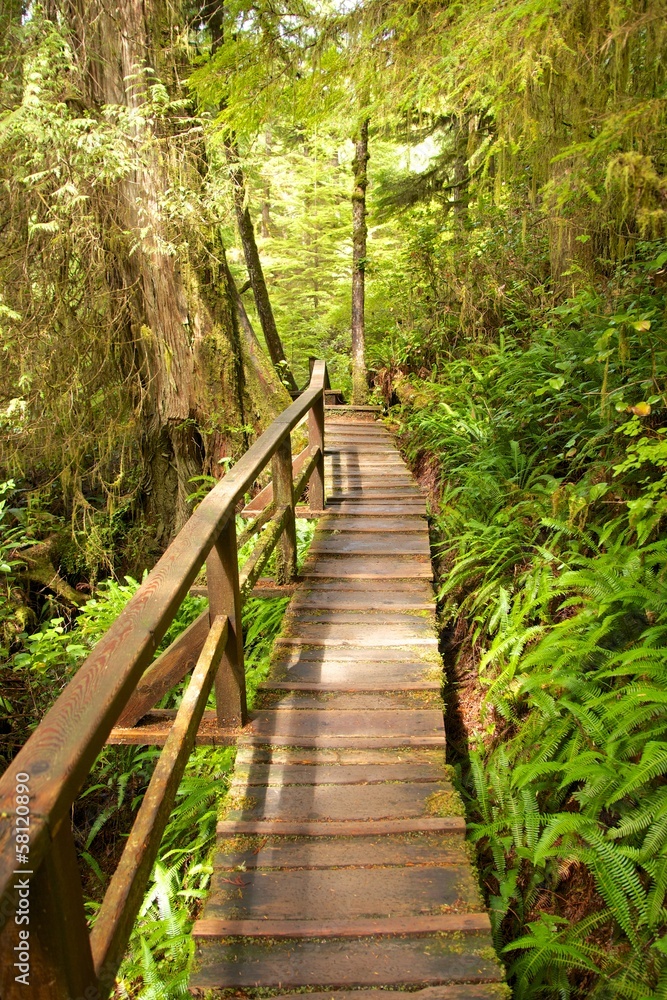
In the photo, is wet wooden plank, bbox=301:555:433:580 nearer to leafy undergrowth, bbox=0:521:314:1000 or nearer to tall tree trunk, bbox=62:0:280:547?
leafy undergrowth, bbox=0:521:314:1000

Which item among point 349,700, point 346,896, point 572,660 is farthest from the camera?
point 349,700

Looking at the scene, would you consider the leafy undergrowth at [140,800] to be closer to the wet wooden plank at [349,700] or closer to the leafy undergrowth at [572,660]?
the wet wooden plank at [349,700]

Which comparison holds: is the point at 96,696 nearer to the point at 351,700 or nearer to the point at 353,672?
the point at 351,700

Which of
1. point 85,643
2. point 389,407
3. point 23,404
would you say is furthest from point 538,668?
point 389,407

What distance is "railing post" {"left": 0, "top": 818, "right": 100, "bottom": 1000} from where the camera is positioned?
1.04 m

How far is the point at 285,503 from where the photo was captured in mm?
4348

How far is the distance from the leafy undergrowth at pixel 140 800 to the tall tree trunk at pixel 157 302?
6.04 ft

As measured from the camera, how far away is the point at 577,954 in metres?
2.11

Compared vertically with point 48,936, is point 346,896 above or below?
below

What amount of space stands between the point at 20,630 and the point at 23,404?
2270mm

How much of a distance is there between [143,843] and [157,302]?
20.7 ft
